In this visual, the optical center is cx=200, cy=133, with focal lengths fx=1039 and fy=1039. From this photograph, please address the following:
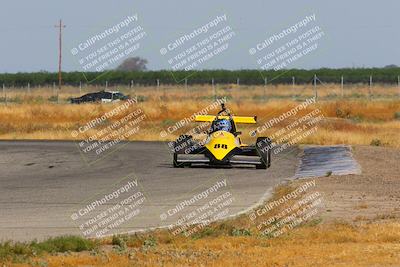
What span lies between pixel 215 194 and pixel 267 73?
9757 cm

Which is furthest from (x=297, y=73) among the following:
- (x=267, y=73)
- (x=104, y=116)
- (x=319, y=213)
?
(x=319, y=213)

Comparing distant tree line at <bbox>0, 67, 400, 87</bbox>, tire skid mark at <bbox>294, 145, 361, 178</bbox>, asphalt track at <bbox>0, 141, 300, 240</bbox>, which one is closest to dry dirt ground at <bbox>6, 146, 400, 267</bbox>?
asphalt track at <bbox>0, 141, 300, 240</bbox>

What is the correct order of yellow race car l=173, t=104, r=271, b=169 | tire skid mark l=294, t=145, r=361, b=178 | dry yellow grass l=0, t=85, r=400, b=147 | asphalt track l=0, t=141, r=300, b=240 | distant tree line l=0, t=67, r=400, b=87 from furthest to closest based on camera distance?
distant tree line l=0, t=67, r=400, b=87, dry yellow grass l=0, t=85, r=400, b=147, yellow race car l=173, t=104, r=271, b=169, tire skid mark l=294, t=145, r=361, b=178, asphalt track l=0, t=141, r=300, b=240

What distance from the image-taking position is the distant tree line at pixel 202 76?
111 m

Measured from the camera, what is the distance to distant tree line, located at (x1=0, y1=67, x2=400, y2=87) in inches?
4365

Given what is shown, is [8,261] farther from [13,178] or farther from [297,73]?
[297,73]

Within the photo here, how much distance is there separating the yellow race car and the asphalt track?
0.29 meters

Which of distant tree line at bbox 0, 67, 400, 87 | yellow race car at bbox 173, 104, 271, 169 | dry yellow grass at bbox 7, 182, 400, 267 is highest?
dry yellow grass at bbox 7, 182, 400, 267

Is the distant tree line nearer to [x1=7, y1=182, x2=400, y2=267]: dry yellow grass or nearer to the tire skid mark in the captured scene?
the tire skid mark

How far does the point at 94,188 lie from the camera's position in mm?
24250

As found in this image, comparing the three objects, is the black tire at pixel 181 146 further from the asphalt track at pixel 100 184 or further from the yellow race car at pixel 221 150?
the asphalt track at pixel 100 184

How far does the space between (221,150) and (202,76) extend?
3540 inches

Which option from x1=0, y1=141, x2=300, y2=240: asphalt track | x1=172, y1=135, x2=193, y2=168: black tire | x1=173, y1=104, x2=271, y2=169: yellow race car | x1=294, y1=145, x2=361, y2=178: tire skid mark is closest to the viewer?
x1=0, y1=141, x2=300, y2=240: asphalt track

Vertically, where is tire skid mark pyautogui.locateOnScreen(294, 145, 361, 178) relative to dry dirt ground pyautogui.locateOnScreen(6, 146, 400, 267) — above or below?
below
